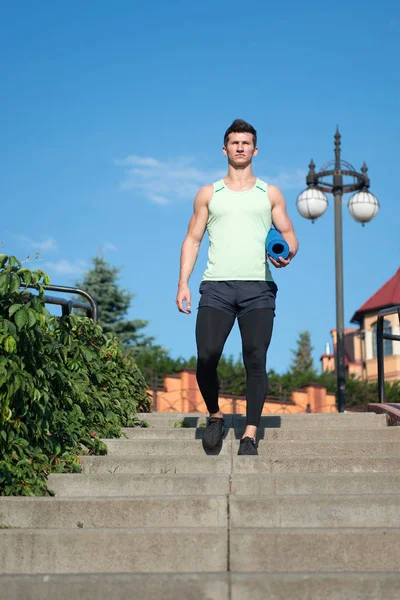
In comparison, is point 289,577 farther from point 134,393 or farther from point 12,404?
point 134,393

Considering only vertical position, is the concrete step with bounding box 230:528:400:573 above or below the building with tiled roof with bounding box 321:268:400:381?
below

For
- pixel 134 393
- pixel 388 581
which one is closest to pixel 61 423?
pixel 134 393

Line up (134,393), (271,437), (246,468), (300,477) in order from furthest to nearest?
(134,393) < (271,437) < (246,468) < (300,477)

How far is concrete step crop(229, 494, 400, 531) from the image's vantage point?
445 centimetres

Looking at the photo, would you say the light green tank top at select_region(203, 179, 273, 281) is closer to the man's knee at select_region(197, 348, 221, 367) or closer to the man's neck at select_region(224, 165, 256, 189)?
the man's neck at select_region(224, 165, 256, 189)

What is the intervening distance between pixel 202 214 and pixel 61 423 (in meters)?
1.72

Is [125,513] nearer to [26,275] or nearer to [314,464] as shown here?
[314,464]

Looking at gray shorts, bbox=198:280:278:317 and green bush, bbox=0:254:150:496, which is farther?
gray shorts, bbox=198:280:278:317

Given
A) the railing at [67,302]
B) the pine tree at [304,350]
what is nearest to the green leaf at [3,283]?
the railing at [67,302]

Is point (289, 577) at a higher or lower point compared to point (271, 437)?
lower

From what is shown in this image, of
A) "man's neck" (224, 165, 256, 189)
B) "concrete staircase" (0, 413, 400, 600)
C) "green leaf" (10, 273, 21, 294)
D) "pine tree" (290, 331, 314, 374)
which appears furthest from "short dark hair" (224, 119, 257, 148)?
"pine tree" (290, 331, 314, 374)

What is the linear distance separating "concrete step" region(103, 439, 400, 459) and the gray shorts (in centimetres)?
95

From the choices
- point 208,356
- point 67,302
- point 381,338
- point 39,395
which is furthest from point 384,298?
point 39,395

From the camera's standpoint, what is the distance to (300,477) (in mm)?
4926
